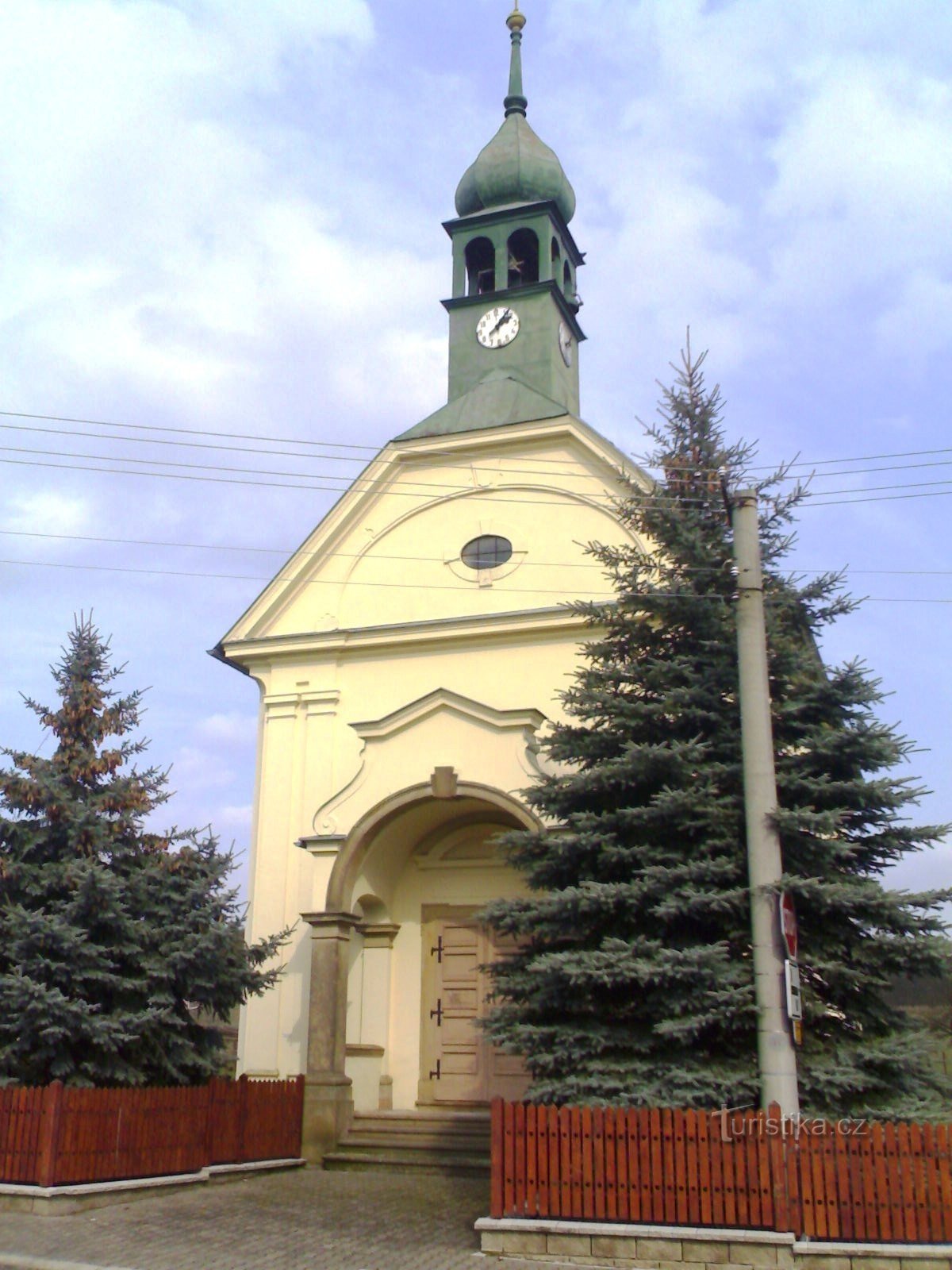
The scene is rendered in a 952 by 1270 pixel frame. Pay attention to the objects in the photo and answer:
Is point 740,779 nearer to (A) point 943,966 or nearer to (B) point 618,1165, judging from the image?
(A) point 943,966

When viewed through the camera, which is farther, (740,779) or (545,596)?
(545,596)

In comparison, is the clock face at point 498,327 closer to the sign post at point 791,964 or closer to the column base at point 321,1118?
the column base at point 321,1118

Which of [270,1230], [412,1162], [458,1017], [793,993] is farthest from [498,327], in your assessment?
[270,1230]

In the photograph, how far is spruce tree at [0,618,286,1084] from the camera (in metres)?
11.9

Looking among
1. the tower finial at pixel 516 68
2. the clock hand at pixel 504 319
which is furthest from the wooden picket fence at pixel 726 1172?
the tower finial at pixel 516 68

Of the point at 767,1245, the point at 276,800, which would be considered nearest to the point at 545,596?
the point at 276,800

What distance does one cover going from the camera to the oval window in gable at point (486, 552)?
17.9m

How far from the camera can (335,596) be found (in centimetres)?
1864

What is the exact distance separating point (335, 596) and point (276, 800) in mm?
3121

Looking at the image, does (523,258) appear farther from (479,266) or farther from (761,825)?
(761,825)

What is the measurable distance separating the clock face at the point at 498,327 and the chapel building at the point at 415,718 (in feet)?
1.22

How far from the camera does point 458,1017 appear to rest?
16.7 meters

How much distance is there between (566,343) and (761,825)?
44.4 feet

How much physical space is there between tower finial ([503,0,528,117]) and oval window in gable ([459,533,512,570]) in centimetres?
1128
